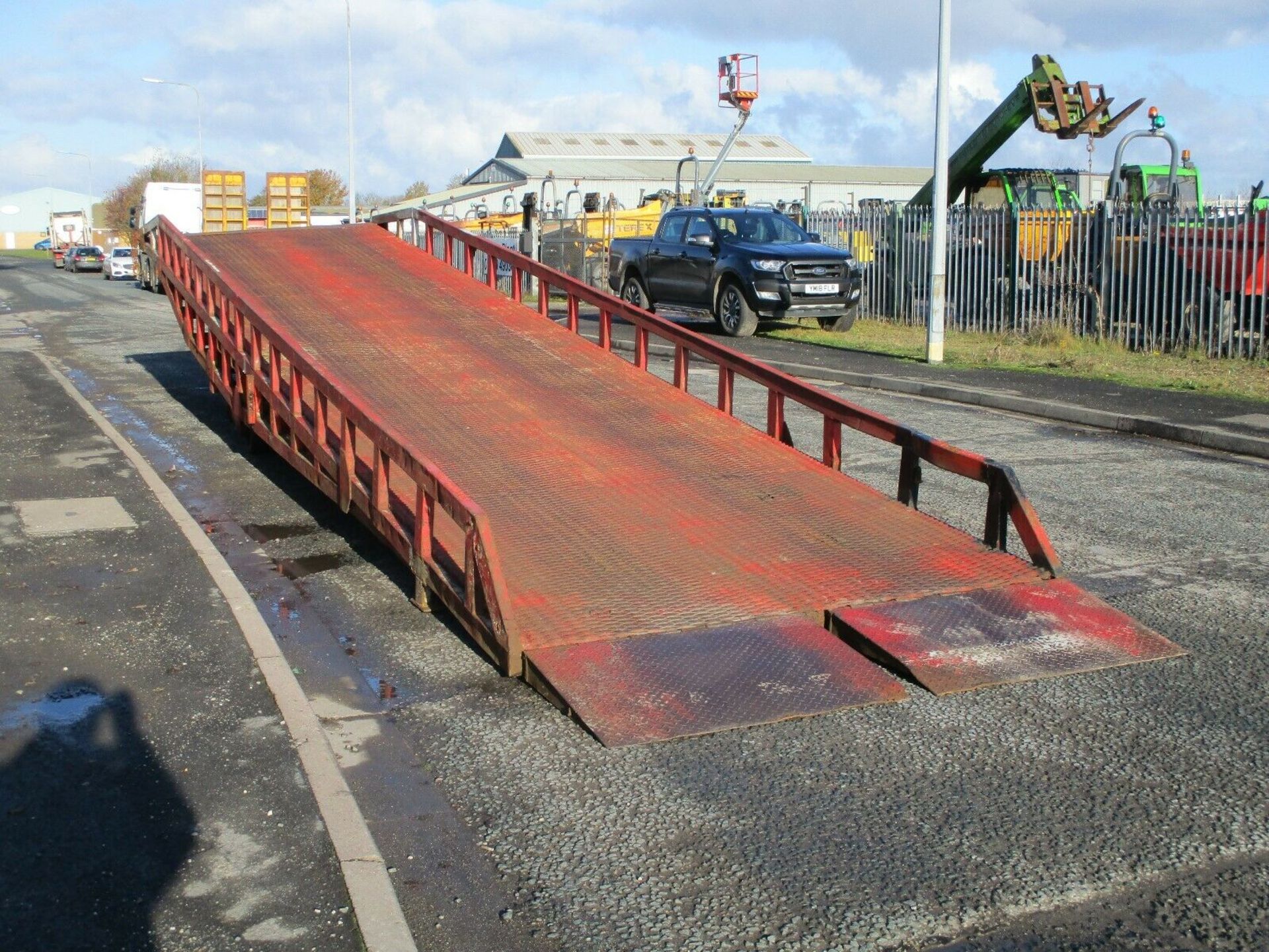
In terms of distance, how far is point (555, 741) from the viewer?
5.11 metres

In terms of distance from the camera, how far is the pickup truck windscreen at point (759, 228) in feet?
69.2

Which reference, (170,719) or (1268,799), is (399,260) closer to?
(170,719)

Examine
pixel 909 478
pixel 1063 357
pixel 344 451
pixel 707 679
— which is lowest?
pixel 707 679

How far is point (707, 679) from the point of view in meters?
5.48

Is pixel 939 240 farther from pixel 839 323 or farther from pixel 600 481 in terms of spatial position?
pixel 600 481

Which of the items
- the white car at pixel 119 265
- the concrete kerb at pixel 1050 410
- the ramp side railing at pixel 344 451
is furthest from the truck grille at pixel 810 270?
the white car at pixel 119 265

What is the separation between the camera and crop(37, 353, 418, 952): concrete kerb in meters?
3.77

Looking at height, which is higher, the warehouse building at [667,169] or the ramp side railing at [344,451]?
the warehouse building at [667,169]

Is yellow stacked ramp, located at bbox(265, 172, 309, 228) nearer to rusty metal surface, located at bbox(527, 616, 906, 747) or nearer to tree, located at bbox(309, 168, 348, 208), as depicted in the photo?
rusty metal surface, located at bbox(527, 616, 906, 747)

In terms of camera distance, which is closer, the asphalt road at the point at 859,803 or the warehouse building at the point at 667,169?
the asphalt road at the point at 859,803

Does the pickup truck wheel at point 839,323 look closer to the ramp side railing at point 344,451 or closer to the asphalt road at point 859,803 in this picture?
the ramp side railing at point 344,451

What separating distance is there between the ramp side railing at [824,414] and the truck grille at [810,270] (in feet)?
24.4

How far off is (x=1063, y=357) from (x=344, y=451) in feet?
40.5


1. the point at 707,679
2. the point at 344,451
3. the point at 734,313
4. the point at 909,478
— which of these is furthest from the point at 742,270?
the point at 707,679
